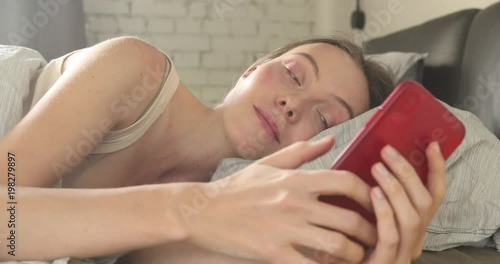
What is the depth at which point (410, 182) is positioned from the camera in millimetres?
628

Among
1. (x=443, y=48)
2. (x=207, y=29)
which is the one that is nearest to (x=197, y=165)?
(x=443, y=48)

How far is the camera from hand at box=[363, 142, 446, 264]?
0.62 metres

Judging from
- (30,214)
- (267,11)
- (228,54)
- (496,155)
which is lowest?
(228,54)

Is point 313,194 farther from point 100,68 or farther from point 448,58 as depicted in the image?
point 448,58

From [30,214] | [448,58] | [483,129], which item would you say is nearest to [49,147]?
[30,214]

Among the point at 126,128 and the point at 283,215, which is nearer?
the point at 283,215

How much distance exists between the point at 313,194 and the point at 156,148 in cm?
48
